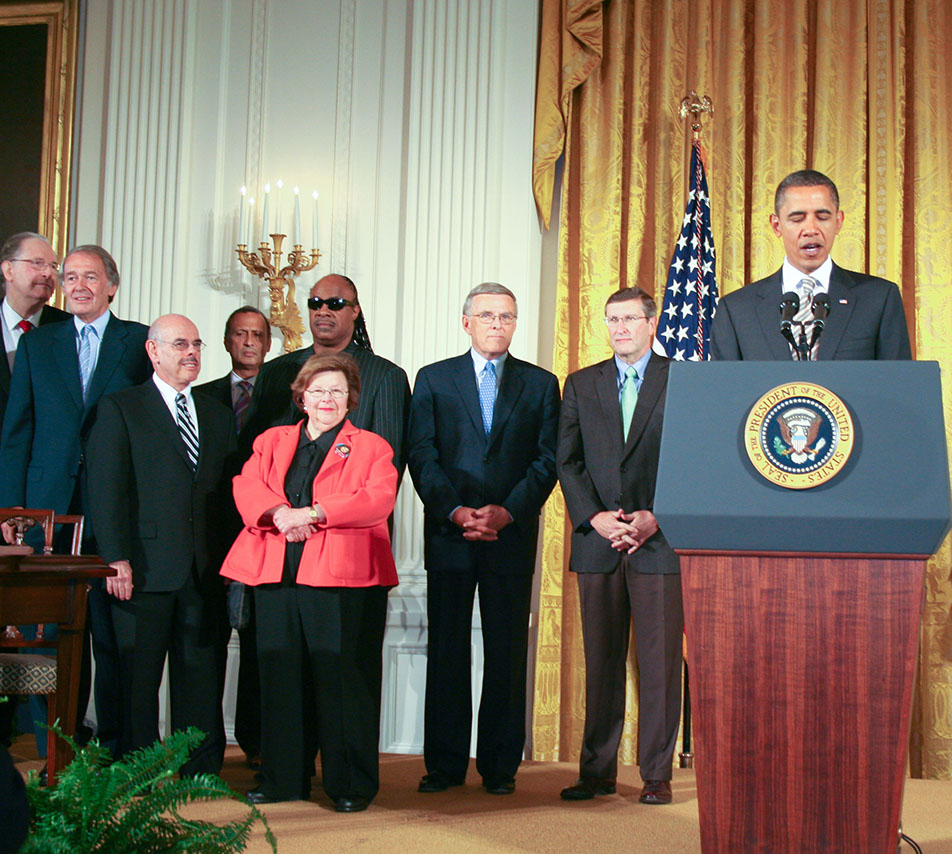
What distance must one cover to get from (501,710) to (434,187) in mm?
2568

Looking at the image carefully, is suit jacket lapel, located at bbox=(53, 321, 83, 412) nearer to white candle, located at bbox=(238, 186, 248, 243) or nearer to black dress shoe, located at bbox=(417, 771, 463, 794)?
white candle, located at bbox=(238, 186, 248, 243)

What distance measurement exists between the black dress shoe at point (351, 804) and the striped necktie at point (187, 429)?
4.04 feet

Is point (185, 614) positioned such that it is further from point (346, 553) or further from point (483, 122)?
point (483, 122)

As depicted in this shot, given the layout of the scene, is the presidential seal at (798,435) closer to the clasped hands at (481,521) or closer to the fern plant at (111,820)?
the fern plant at (111,820)

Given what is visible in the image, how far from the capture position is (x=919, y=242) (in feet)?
15.9

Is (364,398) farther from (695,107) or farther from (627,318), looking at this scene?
(695,107)

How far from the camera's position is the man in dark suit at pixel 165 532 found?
3.74 m

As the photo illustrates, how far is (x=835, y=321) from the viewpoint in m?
2.83

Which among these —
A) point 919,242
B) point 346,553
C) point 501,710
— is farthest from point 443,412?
point 919,242

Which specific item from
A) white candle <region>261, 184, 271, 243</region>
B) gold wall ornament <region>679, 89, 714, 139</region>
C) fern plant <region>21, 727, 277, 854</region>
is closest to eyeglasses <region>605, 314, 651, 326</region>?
gold wall ornament <region>679, 89, 714, 139</region>

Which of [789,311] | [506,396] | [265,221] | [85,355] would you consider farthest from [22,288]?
[789,311]

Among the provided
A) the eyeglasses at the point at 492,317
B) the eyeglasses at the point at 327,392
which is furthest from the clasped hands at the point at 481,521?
the eyeglasses at the point at 492,317

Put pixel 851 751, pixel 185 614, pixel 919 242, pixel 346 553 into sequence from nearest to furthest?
pixel 851 751 < pixel 346 553 < pixel 185 614 < pixel 919 242

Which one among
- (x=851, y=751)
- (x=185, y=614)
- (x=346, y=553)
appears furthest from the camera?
(x=185, y=614)
